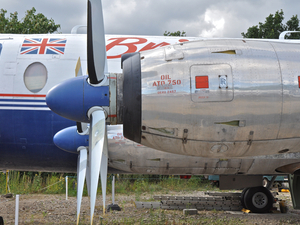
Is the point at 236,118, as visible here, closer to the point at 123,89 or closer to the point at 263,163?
the point at 123,89

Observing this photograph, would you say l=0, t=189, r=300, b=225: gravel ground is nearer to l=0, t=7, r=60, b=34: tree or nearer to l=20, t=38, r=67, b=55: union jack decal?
l=20, t=38, r=67, b=55: union jack decal

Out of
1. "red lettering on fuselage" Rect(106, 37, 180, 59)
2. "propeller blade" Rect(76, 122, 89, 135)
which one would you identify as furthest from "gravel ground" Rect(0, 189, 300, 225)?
"red lettering on fuselage" Rect(106, 37, 180, 59)

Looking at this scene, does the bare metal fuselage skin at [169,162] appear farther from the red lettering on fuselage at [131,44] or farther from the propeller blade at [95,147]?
the propeller blade at [95,147]

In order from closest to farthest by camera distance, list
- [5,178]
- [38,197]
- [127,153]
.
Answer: [127,153] < [38,197] < [5,178]

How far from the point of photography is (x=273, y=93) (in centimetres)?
399

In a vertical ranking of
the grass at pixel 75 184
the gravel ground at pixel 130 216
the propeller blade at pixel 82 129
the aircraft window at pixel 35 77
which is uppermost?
the aircraft window at pixel 35 77

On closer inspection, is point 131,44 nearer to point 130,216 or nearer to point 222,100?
point 222,100

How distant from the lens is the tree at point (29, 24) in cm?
2397

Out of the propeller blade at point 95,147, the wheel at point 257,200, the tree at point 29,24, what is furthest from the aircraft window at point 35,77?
the tree at point 29,24

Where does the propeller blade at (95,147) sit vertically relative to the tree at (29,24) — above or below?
below

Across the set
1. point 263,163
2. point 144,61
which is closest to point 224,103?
point 144,61

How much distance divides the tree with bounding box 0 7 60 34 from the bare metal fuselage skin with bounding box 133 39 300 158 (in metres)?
22.4

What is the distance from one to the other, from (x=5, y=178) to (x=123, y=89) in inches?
584

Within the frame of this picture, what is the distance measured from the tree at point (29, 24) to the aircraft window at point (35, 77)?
59.5ft
